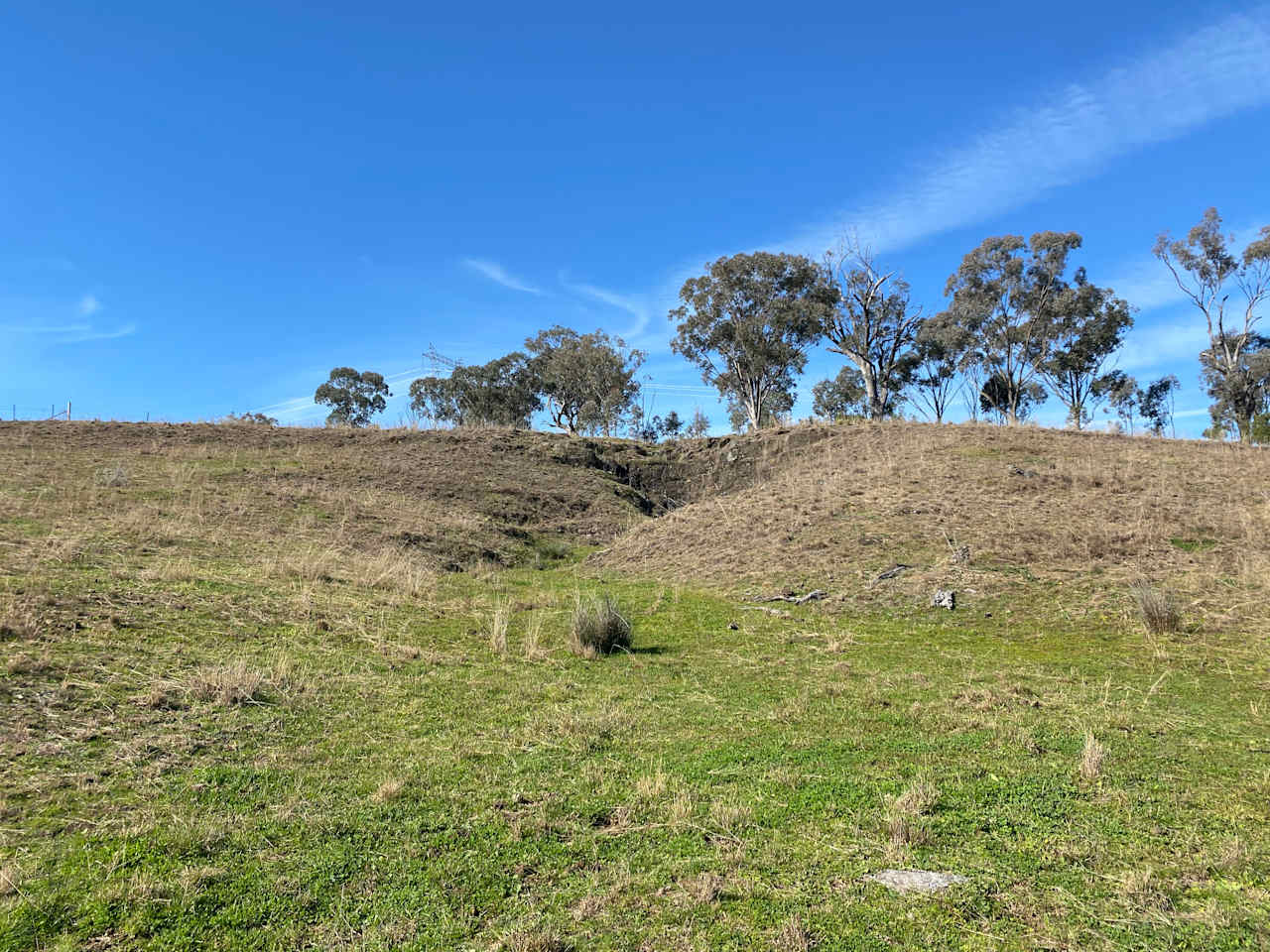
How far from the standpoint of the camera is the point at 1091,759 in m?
5.90

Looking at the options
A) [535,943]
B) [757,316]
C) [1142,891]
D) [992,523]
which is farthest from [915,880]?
[757,316]

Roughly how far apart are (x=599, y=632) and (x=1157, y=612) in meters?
9.11

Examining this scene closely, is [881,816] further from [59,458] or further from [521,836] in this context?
[59,458]

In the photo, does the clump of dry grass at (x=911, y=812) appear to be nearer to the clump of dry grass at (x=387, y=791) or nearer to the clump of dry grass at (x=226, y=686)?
the clump of dry grass at (x=387, y=791)

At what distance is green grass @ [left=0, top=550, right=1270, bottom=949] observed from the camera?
388 centimetres

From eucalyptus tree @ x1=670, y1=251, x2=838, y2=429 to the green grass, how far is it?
39.1 metres

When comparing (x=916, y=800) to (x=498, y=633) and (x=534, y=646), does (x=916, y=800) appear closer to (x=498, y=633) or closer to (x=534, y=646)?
(x=534, y=646)

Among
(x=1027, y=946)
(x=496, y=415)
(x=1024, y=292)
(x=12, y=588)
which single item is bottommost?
(x=1027, y=946)

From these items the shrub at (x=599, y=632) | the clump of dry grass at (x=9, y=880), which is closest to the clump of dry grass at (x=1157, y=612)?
the shrub at (x=599, y=632)

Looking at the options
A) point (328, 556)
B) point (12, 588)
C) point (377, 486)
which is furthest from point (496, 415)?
point (12, 588)

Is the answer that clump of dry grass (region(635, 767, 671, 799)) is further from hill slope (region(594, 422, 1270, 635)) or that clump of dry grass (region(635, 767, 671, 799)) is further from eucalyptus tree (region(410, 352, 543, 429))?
eucalyptus tree (region(410, 352, 543, 429))

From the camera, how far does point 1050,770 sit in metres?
5.96

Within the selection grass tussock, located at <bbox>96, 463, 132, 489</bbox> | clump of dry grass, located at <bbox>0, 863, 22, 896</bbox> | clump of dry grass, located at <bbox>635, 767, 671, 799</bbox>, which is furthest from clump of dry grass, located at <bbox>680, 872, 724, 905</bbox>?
grass tussock, located at <bbox>96, 463, 132, 489</bbox>

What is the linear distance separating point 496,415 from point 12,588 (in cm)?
5717
